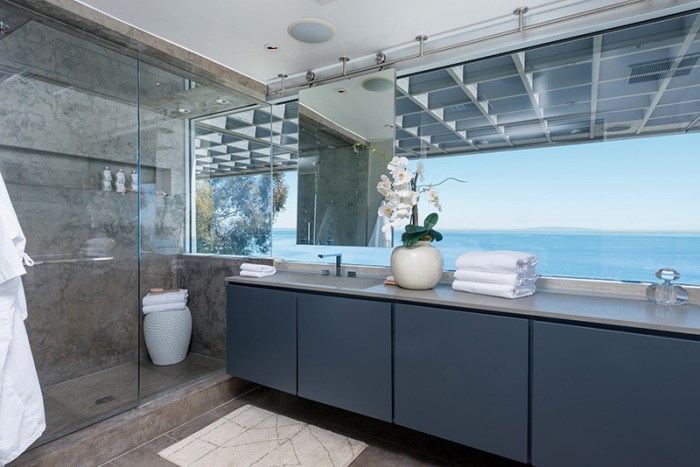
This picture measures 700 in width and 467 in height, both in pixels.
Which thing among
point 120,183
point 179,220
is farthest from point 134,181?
point 179,220

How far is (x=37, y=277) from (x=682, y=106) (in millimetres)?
4030

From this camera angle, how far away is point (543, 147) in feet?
7.14

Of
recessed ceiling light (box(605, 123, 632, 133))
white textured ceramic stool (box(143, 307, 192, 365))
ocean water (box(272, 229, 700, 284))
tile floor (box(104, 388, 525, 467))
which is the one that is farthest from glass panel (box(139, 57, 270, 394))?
recessed ceiling light (box(605, 123, 632, 133))

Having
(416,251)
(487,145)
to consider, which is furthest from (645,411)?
(487,145)

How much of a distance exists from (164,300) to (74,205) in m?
0.99

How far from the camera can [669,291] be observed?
66.3 inches

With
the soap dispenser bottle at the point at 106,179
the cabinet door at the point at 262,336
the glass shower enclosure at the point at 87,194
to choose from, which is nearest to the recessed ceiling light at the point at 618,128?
the cabinet door at the point at 262,336

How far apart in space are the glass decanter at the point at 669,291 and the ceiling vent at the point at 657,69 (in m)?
1.02

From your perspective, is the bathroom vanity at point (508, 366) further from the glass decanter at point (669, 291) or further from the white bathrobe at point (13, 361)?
the white bathrobe at point (13, 361)

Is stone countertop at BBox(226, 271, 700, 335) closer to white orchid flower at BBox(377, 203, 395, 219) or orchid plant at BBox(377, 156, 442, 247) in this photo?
orchid plant at BBox(377, 156, 442, 247)

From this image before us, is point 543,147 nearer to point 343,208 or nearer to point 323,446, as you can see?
point 343,208

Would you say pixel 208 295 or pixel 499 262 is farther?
pixel 208 295

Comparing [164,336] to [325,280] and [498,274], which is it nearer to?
[325,280]

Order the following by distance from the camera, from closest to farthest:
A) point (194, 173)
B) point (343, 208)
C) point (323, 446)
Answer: point (323, 446) < point (343, 208) < point (194, 173)
